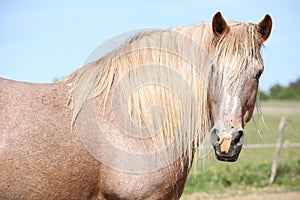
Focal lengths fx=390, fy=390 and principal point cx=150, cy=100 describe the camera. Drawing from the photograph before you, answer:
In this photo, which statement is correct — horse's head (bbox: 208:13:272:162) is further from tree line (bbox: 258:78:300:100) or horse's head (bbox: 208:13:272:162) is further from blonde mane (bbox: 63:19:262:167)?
tree line (bbox: 258:78:300:100)

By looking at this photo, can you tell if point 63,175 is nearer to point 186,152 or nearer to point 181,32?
point 186,152

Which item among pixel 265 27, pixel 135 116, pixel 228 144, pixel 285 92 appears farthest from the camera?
pixel 285 92

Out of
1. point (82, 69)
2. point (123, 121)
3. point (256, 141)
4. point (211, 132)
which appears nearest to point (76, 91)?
point (82, 69)

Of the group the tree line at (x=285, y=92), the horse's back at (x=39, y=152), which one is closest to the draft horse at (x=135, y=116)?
the horse's back at (x=39, y=152)

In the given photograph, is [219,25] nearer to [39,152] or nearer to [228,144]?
[228,144]

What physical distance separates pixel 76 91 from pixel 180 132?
30.8 inches

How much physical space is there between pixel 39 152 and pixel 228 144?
120 centimetres

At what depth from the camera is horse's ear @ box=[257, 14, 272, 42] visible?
2.80 m

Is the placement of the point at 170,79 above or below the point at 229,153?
above

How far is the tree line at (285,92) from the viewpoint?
54778 millimetres

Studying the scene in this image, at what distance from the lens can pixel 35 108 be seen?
2.58 meters

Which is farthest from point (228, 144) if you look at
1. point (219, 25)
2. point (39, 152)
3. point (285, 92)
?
point (285, 92)

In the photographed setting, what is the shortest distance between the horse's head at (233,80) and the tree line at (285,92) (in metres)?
51.4

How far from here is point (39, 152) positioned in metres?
2.47
